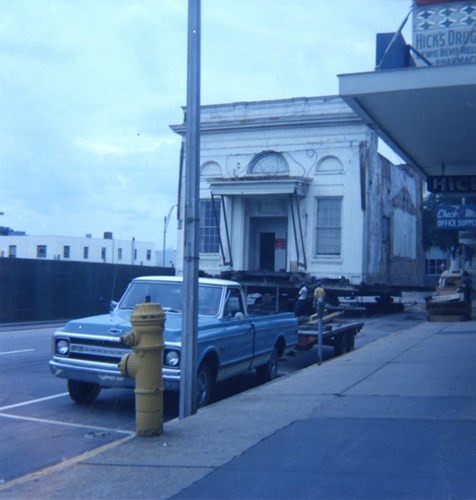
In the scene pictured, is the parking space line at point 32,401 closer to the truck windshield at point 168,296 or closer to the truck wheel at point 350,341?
the truck windshield at point 168,296

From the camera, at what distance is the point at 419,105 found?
1097 cm

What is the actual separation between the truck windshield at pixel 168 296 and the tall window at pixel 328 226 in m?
18.3

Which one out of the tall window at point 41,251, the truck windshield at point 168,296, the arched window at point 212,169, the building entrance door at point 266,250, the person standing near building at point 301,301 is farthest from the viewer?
the tall window at point 41,251

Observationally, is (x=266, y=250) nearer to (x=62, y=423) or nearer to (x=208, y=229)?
(x=208, y=229)

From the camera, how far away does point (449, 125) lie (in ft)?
40.9

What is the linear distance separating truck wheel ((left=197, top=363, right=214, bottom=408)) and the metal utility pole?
1055 millimetres

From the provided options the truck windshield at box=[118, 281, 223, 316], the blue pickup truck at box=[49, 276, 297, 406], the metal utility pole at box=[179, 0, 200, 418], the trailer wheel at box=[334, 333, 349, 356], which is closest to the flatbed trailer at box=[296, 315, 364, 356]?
the trailer wheel at box=[334, 333, 349, 356]

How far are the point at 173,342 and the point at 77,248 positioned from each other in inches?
1307

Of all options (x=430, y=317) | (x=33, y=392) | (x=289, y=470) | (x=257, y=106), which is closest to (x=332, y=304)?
(x=430, y=317)

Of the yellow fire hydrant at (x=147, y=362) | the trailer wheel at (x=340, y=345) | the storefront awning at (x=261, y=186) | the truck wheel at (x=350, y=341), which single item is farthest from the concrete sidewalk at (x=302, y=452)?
the storefront awning at (x=261, y=186)

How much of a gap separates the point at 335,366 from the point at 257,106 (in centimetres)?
1905

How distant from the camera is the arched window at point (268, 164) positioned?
2970cm

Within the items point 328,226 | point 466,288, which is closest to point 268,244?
point 328,226

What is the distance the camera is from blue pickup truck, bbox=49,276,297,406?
9.41 metres
